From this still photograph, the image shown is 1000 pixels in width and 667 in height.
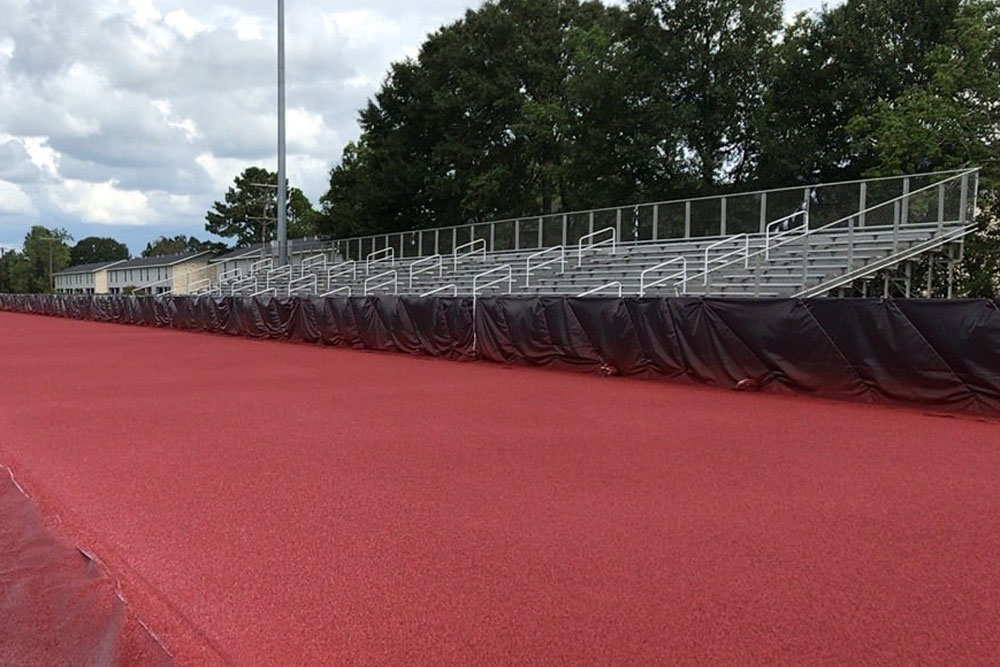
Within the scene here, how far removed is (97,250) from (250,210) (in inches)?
3762

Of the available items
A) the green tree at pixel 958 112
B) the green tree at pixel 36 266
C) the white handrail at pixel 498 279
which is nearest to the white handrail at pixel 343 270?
the white handrail at pixel 498 279

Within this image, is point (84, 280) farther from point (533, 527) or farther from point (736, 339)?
point (533, 527)

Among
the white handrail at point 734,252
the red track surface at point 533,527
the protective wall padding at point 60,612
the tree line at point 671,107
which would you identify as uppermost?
the tree line at point 671,107

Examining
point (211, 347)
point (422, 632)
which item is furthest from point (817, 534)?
point (211, 347)

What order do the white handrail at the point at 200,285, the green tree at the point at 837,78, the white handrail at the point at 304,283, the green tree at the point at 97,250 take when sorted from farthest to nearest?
1. the green tree at the point at 97,250
2. the white handrail at the point at 200,285
3. the white handrail at the point at 304,283
4. the green tree at the point at 837,78

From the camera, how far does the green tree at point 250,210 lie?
101125 mm

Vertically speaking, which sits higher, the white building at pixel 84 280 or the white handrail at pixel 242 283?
the white building at pixel 84 280

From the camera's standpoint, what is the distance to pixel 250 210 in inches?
3994

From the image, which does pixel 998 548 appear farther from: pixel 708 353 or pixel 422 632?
pixel 708 353

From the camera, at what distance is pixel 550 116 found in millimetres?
37938

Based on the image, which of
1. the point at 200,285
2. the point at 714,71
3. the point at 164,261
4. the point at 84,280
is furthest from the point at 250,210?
the point at 714,71

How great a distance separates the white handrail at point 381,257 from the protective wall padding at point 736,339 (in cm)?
1449

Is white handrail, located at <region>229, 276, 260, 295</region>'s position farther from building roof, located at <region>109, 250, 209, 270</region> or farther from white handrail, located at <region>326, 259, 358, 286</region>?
building roof, located at <region>109, 250, 209, 270</region>

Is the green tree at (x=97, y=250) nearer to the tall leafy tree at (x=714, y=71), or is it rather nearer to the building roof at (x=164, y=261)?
the building roof at (x=164, y=261)
